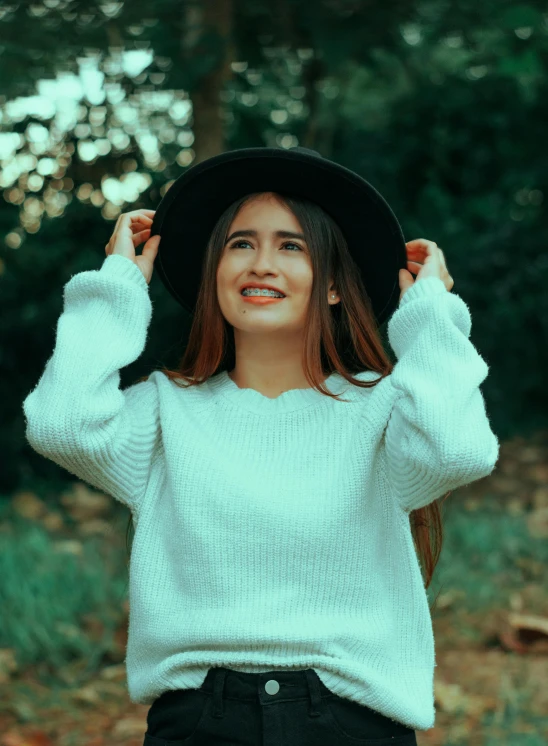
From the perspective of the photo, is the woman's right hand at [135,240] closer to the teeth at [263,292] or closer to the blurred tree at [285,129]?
the teeth at [263,292]

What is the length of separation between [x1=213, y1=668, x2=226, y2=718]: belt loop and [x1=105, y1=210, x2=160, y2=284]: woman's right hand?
3.02 feet

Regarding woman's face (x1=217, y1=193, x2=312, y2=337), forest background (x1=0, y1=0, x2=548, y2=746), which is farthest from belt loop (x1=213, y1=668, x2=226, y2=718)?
forest background (x1=0, y1=0, x2=548, y2=746)

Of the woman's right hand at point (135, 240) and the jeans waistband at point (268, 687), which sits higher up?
the woman's right hand at point (135, 240)

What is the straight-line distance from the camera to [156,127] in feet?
17.0

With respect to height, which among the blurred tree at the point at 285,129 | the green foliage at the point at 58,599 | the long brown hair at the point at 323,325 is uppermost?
the blurred tree at the point at 285,129

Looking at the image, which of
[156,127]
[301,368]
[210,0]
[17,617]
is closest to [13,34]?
[210,0]

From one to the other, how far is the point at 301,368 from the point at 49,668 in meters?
2.04

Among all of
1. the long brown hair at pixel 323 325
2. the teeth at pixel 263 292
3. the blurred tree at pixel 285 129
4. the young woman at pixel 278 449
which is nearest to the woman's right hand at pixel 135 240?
the young woman at pixel 278 449

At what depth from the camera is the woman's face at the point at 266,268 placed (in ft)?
7.64

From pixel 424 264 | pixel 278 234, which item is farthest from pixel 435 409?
pixel 278 234

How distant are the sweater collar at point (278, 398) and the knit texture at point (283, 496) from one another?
0.04 m

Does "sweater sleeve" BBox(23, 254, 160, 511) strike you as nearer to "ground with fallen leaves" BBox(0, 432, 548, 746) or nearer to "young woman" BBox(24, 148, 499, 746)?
"young woman" BBox(24, 148, 499, 746)

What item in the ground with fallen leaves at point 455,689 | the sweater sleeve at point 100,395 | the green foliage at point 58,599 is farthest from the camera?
the green foliage at point 58,599

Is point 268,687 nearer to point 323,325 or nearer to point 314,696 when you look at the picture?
point 314,696
